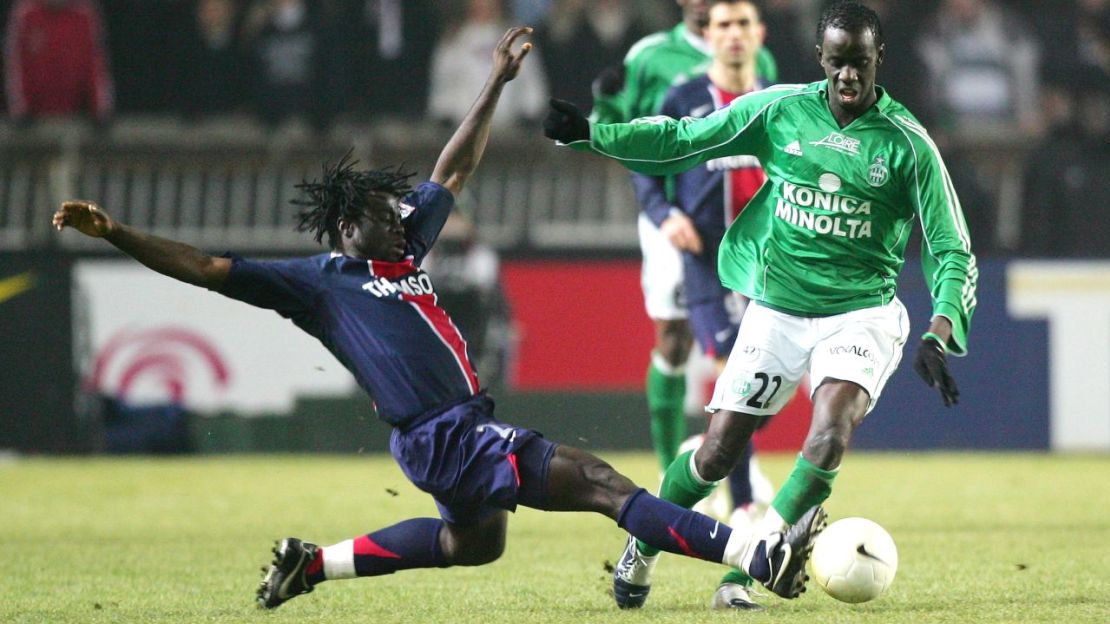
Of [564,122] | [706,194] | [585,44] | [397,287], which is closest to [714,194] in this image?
[706,194]

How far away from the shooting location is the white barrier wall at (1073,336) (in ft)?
41.3

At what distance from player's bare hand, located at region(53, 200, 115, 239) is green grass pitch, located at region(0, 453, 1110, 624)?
132 centimetres

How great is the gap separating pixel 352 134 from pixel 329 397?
225cm

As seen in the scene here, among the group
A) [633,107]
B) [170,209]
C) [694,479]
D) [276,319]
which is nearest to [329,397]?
[276,319]

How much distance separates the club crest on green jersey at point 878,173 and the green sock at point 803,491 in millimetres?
1001

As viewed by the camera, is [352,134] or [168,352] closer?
[168,352]

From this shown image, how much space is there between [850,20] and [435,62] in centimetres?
888

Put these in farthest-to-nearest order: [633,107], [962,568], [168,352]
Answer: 1. [168,352]
2. [633,107]
3. [962,568]


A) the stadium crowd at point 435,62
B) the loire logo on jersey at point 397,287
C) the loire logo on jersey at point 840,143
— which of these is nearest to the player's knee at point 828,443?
the loire logo on jersey at point 840,143

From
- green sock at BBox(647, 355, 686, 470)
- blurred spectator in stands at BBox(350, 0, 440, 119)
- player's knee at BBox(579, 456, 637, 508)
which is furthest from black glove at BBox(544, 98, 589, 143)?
blurred spectator in stands at BBox(350, 0, 440, 119)

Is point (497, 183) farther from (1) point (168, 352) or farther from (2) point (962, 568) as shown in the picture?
(2) point (962, 568)

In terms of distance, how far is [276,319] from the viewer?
12.7 meters

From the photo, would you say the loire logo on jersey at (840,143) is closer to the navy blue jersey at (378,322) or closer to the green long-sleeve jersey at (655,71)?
the navy blue jersey at (378,322)

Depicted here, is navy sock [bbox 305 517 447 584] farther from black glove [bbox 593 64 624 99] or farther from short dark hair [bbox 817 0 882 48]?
black glove [bbox 593 64 624 99]
